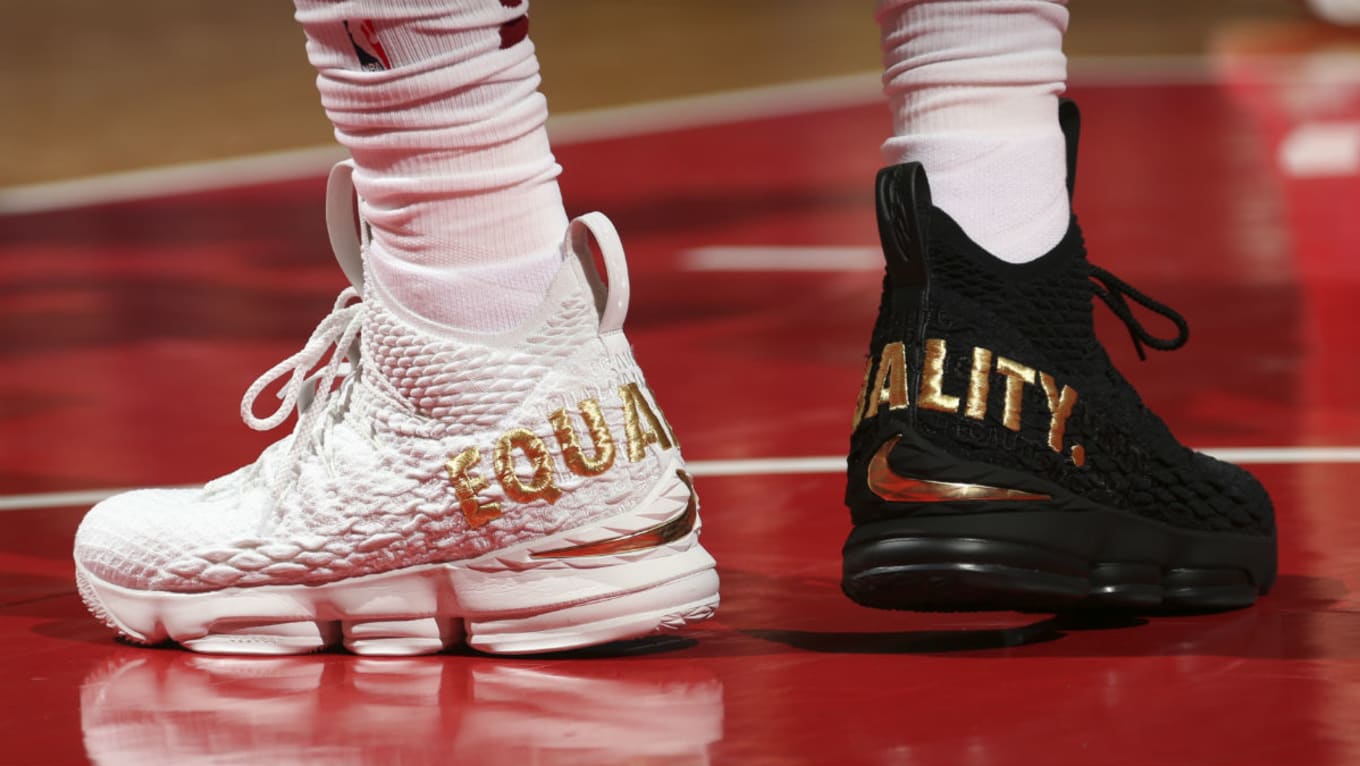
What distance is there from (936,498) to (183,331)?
2.14 m

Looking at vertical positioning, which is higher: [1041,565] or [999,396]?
[999,396]

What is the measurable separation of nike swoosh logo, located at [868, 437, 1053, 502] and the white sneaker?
0.14 meters

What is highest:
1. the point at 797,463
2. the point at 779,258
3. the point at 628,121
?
the point at 797,463

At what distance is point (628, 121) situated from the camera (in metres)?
7.20

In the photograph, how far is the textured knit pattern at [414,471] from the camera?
1427 mm

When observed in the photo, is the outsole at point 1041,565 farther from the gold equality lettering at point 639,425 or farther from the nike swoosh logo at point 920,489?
the gold equality lettering at point 639,425

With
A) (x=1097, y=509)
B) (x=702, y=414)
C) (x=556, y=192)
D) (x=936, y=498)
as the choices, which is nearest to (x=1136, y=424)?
(x=1097, y=509)

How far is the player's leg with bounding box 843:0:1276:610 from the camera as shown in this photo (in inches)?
55.3

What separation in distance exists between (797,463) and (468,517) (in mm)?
791

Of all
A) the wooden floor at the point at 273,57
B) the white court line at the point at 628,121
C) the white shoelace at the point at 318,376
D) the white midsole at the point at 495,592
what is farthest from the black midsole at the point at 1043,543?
the wooden floor at the point at 273,57

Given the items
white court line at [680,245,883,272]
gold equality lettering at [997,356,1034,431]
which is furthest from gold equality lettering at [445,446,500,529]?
white court line at [680,245,883,272]

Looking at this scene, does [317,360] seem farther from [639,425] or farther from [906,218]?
[906,218]

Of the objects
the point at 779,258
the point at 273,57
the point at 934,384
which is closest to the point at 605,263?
the point at 934,384

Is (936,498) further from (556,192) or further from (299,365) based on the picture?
(299,365)
